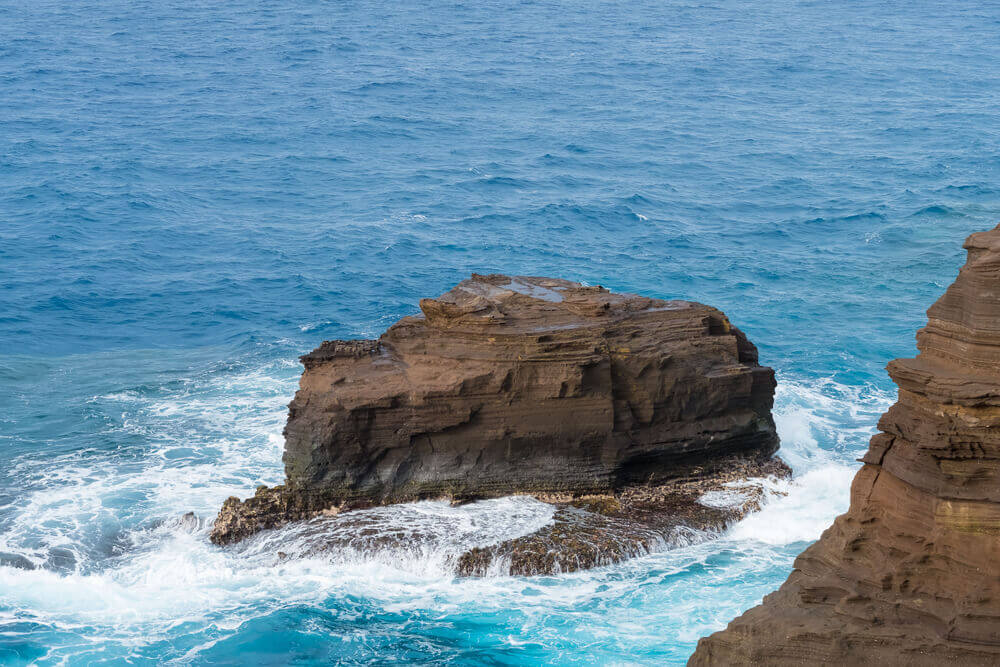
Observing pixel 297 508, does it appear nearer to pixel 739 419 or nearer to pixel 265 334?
pixel 739 419

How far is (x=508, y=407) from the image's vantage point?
24641mm

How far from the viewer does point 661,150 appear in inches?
2148

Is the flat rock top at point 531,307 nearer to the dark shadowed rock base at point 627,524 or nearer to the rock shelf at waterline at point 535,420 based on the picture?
the rock shelf at waterline at point 535,420

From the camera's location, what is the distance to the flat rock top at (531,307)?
82.5ft

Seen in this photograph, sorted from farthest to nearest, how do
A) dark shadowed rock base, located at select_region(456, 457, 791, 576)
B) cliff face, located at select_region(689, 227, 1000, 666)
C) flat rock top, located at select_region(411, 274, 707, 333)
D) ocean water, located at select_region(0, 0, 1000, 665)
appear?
flat rock top, located at select_region(411, 274, 707, 333) < dark shadowed rock base, located at select_region(456, 457, 791, 576) < ocean water, located at select_region(0, 0, 1000, 665) < cliff face, located at select_region(689, 227, 1000, 666)

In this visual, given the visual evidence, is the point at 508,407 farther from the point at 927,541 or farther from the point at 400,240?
the point at 400,240

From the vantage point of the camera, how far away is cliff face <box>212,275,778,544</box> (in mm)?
24500

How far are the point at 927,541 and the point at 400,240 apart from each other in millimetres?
32325

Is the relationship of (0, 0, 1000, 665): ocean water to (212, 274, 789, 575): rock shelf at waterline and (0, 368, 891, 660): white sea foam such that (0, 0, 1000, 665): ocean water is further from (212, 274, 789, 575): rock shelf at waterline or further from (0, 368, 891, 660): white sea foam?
(212, 274, 789, 575): rock shelf at waterline

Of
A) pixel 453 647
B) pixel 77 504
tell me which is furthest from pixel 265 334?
pixel 453 647

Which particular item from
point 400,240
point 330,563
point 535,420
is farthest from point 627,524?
point 400,240

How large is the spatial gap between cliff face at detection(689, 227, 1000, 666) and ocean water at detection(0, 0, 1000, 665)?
21.5 ft

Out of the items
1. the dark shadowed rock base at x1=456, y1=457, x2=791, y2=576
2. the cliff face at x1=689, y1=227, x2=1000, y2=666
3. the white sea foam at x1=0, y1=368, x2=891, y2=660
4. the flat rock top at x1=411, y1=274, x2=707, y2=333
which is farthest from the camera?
the flat rock top at x1=411, y1=274, x2=707, y2=333

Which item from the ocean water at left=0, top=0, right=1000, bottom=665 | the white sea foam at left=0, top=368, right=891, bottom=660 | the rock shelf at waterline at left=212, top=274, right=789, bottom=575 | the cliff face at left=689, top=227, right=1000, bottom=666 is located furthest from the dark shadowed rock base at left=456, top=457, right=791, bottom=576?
the cliff face at left=689, top=227, right=1000, bottom=666
